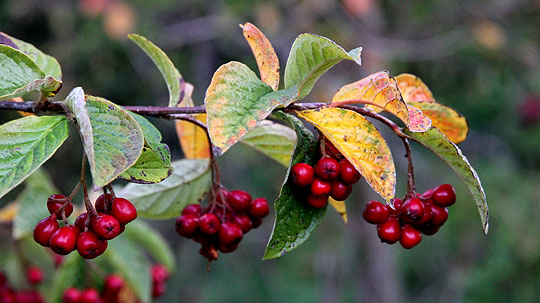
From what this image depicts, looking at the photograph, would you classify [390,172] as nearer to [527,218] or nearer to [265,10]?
[527,218]

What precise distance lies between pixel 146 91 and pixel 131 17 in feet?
4.37

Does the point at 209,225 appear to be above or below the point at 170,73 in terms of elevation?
below

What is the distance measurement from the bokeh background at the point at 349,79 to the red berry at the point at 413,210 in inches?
143

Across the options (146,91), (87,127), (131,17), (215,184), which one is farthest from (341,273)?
(87,127)

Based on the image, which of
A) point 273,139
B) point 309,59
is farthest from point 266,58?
point 273,139

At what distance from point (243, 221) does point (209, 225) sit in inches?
3.4

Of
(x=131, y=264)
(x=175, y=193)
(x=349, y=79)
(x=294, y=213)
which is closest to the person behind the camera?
(x=294, y=213)

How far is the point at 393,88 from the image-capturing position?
941 mm

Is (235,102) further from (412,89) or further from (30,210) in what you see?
(30,210)

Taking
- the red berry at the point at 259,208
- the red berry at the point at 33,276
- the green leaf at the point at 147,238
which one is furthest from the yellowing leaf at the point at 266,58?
the red berry at the point at 33,276

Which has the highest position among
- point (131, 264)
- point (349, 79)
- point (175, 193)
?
point (175, 193)

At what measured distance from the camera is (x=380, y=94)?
0.98 metres

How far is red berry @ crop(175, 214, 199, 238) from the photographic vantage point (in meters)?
1.18

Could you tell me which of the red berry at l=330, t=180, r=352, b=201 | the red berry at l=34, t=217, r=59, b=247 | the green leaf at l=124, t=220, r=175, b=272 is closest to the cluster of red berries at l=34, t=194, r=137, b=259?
the red berry at l=34, t=217, r=59, b=247
